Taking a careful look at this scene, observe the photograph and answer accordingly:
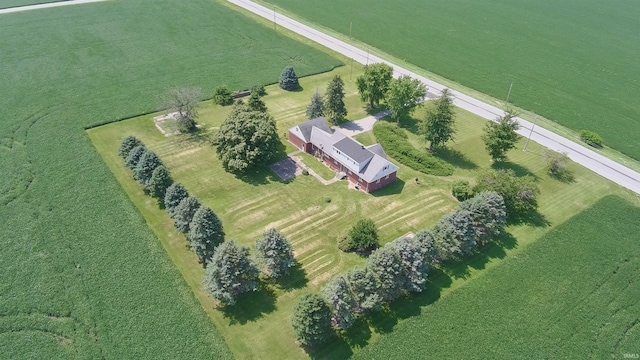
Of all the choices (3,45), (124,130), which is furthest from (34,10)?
(124,130)

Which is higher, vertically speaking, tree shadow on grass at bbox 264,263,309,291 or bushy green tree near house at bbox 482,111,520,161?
bushy green tree near house at bbox 482,111,520,161

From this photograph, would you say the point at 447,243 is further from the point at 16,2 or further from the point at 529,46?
the point at 16,2

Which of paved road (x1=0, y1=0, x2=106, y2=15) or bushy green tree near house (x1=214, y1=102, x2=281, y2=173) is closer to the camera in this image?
bushy green tree near house (x1=214, y1=102, x2=281, y2=173)

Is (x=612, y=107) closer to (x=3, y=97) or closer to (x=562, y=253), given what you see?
(x=562, y=253)

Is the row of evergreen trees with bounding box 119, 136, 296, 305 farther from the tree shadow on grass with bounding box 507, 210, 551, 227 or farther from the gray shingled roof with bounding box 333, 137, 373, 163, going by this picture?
the tree shadow on grass with bounding box 507, 210, 551, 227

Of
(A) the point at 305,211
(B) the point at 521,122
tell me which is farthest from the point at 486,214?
(B) the point at 521,122

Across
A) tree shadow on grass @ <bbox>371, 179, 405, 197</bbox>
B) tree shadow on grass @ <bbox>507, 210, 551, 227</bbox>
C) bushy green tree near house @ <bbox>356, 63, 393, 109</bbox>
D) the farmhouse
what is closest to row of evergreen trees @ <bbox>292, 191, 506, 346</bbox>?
tree shadow on grass @ <bbox>507, 210, 551, 227</bbox>

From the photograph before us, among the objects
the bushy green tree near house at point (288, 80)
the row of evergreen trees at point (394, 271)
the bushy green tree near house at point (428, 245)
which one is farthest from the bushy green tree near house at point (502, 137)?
the bushy green tree near house at point (288, 80)
